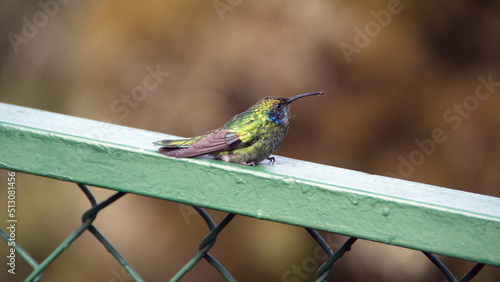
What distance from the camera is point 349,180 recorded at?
4.31 feet

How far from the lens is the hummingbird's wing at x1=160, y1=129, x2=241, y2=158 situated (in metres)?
1.39

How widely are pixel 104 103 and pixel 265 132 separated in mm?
3638

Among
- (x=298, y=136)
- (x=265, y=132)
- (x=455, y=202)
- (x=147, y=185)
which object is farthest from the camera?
(x=298, y=136)

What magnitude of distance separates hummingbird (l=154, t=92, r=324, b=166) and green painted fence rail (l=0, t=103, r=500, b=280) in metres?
0.15

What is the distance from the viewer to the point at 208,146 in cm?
162

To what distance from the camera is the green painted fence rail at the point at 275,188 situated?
119cm

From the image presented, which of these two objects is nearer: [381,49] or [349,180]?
[349,180]

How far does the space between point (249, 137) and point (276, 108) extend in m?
0.15

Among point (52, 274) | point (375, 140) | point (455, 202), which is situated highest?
point (375, 140)

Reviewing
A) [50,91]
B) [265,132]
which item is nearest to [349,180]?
[265,132]

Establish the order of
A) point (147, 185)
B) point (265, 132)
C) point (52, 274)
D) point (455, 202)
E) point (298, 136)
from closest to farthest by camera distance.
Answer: point (455, 202) < point (147, 185) < point (265, 132) < point (52, 274) < point (298, 136)

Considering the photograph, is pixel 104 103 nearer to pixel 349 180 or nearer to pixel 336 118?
pixel 336 118

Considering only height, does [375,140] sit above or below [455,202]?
above

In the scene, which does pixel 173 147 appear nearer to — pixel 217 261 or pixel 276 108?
pixel 217 261
